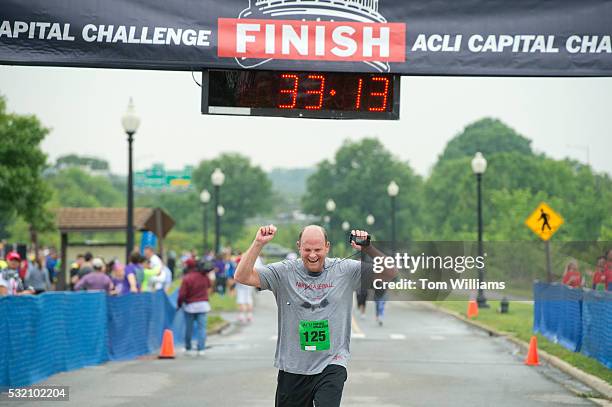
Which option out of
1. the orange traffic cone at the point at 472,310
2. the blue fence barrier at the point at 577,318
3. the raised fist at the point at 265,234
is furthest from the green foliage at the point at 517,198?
the raised fist at the point at 265,234

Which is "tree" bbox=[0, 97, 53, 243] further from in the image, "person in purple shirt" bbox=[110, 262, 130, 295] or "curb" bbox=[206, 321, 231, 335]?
"person in purple shirt" bbox=[110, 262, 130, 295]

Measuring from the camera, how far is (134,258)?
2108cm

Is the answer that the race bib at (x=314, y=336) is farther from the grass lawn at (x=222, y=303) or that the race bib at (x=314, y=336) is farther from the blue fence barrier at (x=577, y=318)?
→ the grass lawn at (x=222, y=303)

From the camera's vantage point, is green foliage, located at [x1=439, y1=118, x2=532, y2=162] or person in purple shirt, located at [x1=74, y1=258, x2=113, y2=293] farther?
green foliage, located at [x1=439, y1=118, x2=532, y2=162]

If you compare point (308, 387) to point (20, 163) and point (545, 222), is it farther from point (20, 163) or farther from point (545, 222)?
point (20, 163)

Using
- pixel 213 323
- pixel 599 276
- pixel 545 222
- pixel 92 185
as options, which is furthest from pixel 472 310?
pixel 92 185

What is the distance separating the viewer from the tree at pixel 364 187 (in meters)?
123

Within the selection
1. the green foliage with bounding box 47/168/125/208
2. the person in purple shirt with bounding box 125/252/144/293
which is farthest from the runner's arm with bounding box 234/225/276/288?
the green foliage with bounding box 47/168/125/208

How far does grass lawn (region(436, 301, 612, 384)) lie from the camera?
1638 cm

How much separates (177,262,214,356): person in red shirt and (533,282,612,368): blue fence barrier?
19.5 feet

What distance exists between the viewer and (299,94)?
11438 millimetres

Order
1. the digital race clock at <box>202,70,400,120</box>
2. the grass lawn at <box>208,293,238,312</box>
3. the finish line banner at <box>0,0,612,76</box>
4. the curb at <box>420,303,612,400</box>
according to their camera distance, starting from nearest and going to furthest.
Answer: the finish line banner at <box>0,0,612,76</box>, the digital race clock at <box>202,70,400,120</box>, the curb at <box>420,303,612,400</box>, the grass lawn at <box>208,293,238,312</box>

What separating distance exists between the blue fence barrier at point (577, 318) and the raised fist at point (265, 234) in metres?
9.31

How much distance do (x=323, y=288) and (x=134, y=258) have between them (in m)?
13.7
